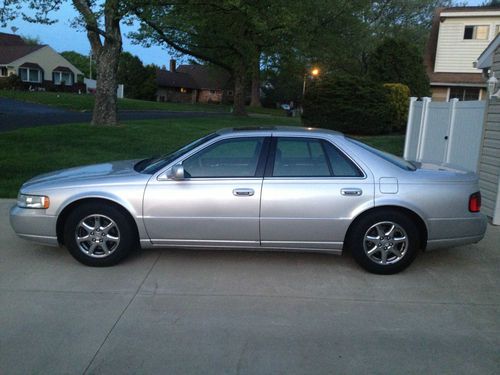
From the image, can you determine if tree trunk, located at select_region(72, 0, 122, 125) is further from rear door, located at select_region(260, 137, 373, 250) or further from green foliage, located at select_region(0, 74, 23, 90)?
green foliage, located at select_region(0, 74, 23, 90)

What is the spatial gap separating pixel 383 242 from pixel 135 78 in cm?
5819

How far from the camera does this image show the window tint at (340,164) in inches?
201

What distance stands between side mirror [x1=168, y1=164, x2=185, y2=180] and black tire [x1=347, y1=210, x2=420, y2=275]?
180 cm

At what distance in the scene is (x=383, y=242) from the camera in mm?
5090

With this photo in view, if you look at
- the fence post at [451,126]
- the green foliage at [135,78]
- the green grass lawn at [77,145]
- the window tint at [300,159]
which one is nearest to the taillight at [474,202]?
the window tint at [300,159]

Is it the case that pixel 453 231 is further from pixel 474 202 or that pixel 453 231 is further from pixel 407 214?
pixel 407 214

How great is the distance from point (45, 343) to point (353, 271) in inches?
120

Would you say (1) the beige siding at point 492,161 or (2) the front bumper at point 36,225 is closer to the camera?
(2) the front bumper at point 36,225

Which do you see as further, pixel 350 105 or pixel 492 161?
pixel 350 105

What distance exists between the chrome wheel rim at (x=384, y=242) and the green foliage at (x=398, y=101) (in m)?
14.9

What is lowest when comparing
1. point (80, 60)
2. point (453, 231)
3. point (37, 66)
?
point (453, 231)

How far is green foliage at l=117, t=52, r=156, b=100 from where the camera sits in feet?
193

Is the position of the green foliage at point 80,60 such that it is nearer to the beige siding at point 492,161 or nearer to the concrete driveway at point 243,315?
the beige siding at point 492,161

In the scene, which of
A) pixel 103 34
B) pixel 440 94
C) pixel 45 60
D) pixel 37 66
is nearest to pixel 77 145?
pixel 103 34
